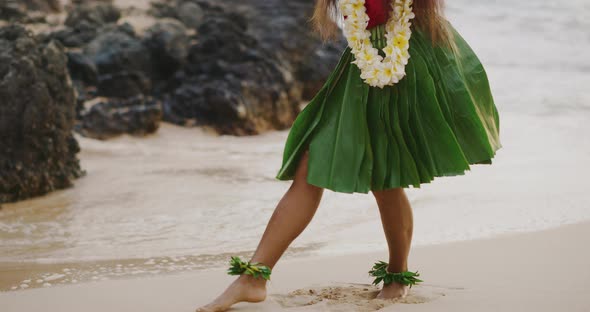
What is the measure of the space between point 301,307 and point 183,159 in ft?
14.0

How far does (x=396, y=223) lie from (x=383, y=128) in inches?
15.7

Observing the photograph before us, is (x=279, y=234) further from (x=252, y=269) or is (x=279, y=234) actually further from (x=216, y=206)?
(x=216, y=206)

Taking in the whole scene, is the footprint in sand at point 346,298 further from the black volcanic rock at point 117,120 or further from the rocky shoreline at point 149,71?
the black volcanic rock at point 117,120

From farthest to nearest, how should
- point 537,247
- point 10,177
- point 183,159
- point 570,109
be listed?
point 570,109
point 183,159
point 10,177
point 537,247

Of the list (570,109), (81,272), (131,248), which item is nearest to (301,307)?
(81,272)

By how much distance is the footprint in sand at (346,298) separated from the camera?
2.94 metres

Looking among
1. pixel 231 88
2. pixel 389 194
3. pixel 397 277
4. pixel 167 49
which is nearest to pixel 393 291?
pixel 397 277

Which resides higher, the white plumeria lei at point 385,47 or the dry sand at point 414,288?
the white plumeria lei at point 385,47

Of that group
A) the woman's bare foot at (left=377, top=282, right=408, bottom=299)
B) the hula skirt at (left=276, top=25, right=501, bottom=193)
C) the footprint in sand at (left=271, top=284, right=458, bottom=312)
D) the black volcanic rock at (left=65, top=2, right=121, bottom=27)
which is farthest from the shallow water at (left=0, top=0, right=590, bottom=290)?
the black volcanic rock at (left=65, top=2, right=121, bottom=27)

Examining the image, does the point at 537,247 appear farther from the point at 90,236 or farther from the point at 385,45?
the point at 90,236

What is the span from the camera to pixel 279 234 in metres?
2.89

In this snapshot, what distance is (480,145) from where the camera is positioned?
2963 mm

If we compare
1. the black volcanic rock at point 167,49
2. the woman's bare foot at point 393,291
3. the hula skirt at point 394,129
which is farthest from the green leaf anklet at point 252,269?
the black volcanic rock at point 167,49

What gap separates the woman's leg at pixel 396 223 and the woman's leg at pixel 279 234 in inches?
11.0
